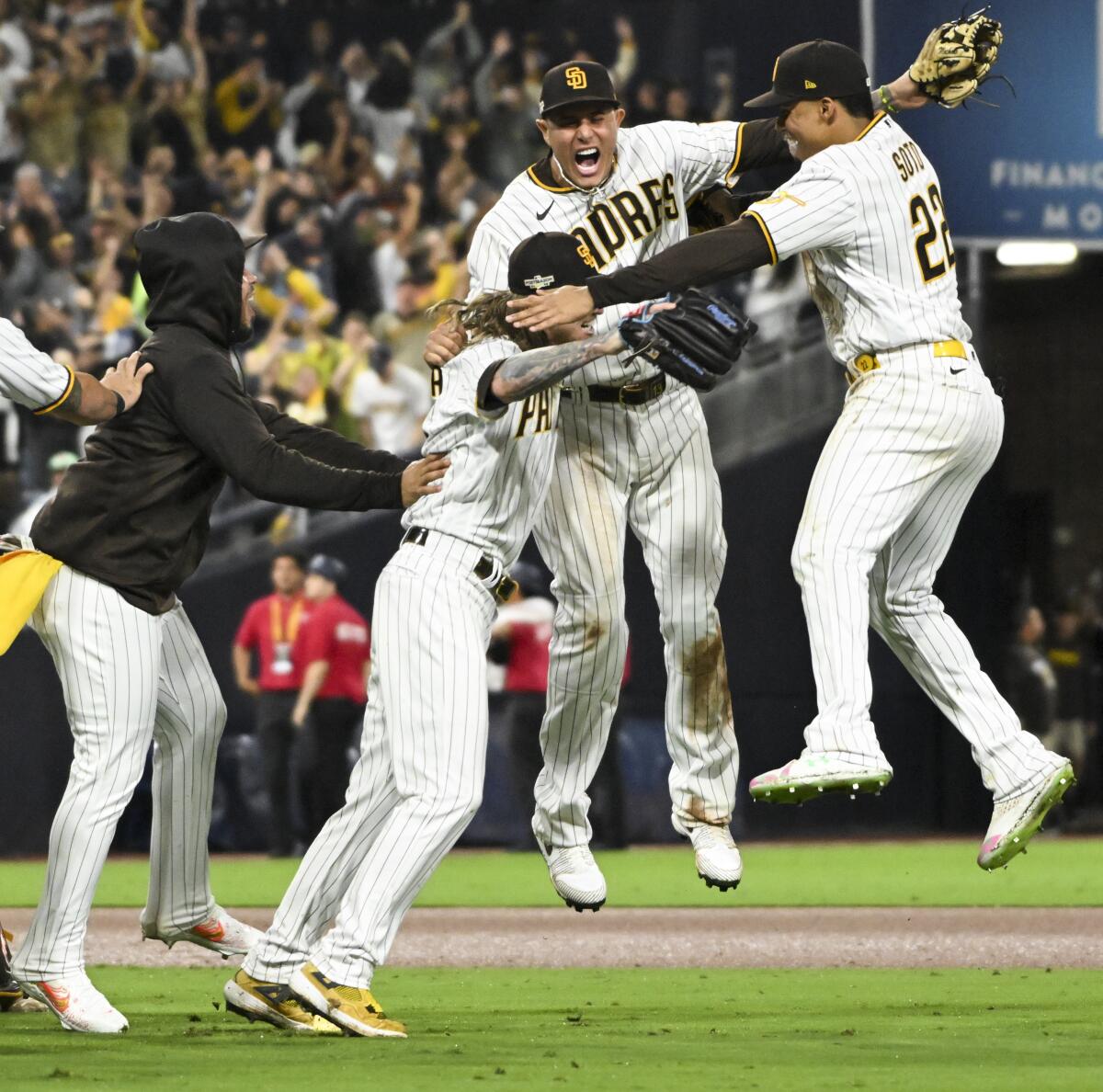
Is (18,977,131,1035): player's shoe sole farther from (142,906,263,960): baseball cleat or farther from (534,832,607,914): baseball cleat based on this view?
(534,832,607,914): baseball cleat

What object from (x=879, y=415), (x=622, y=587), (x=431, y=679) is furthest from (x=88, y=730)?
(x=879, y=415)

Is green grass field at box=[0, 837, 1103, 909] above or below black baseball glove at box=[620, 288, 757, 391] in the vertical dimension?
below

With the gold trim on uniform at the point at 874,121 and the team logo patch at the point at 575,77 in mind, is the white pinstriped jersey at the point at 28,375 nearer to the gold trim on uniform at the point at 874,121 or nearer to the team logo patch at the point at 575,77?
the team logo patch at the point at 575,77

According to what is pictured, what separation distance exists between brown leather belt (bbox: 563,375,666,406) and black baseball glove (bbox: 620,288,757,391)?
122 centimetres

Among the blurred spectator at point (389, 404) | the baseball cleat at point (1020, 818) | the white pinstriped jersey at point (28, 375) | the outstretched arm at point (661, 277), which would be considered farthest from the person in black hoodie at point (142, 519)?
the blurred spectator at point (389, 404)

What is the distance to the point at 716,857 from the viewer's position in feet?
22.2

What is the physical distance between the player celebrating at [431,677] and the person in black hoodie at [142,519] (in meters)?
0.16

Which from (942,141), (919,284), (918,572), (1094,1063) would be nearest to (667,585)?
(918,572)

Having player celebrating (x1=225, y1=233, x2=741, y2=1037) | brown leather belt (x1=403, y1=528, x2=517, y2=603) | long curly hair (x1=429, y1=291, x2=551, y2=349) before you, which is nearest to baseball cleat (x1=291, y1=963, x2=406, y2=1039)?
player celebrating (x1=225, y1=233, x2=741, y2=1037)

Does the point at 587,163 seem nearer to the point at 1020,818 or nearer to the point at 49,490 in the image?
the point at 1020,818

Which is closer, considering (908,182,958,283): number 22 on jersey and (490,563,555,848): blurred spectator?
(908,182,958,283): number 22 on jersey

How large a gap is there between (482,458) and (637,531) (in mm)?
1610

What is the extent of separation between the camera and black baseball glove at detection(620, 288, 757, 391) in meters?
5.47

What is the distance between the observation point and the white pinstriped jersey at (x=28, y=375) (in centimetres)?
555
